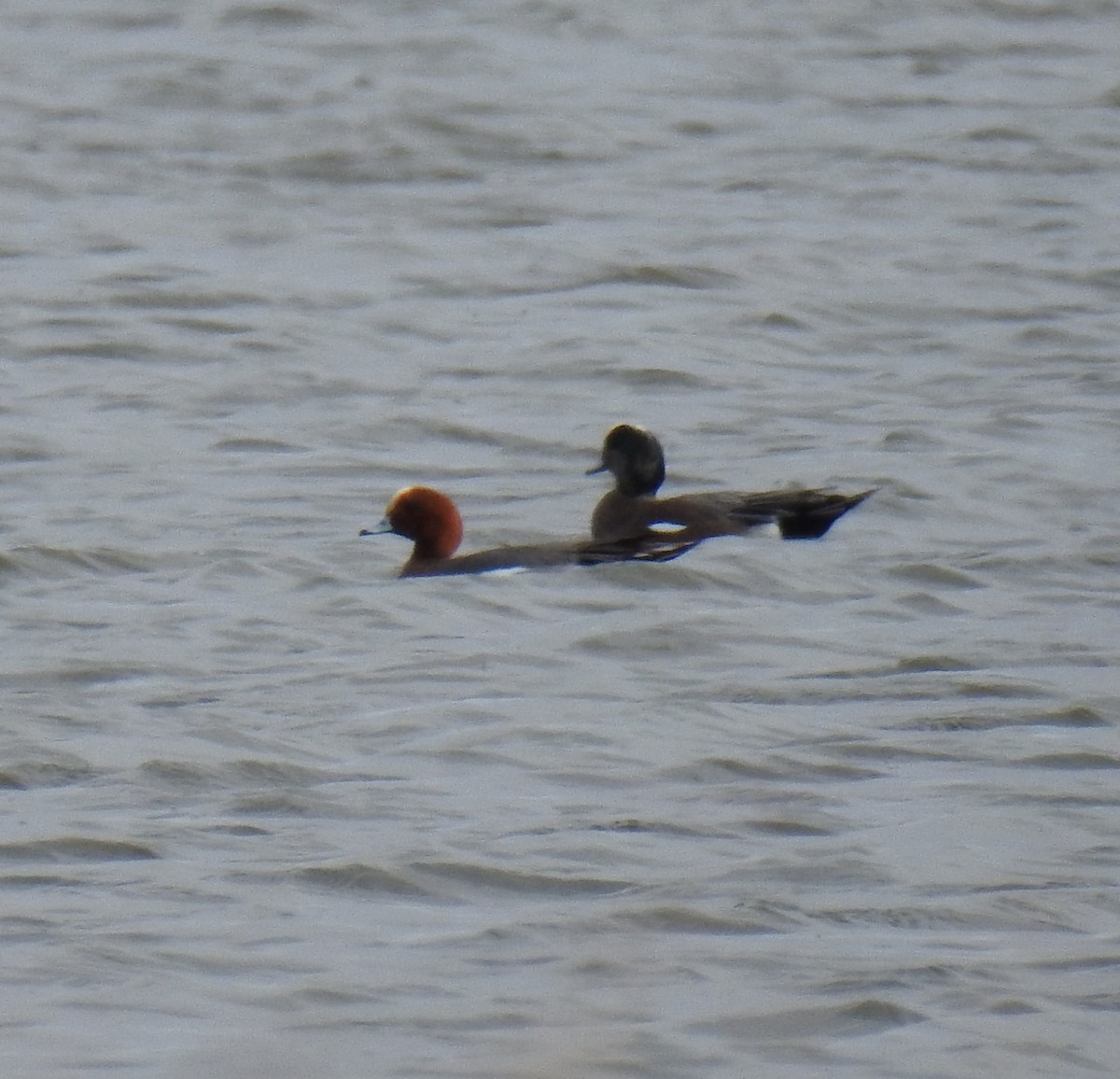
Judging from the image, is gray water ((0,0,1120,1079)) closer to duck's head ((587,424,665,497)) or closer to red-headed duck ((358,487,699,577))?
red-headed duck ((358,487,699,577))

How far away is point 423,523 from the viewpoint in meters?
10.0

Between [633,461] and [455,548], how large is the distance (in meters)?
0.86

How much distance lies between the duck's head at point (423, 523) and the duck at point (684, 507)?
0.58m

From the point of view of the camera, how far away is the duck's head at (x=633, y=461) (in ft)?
34.9

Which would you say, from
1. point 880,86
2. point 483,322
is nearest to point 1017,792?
point 483,322

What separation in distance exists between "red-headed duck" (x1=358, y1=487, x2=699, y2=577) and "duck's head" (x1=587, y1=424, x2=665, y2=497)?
1.43 feet

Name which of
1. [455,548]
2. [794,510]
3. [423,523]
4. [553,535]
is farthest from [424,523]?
[794,510]

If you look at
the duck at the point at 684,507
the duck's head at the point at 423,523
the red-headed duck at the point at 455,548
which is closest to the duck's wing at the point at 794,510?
the duck at the point at 684,507

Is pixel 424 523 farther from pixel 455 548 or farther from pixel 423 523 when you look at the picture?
pixel 455 548

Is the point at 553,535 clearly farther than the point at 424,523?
Yes

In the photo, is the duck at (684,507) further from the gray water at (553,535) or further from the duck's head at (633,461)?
the gray water at (553,535)

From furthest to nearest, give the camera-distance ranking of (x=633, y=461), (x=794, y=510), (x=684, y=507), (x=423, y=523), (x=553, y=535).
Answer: (x=553, y=535)
(x=633, y=461)
(x=684, y=507)
(x=794, y=510)
(x=423, y=523)

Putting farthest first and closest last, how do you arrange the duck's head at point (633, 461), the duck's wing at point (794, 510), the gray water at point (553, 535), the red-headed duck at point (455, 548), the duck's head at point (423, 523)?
the duck's head at point (633, 461) → the duck's wing at point (794, 510) → the duck's head at point (423, 523) → the red-headed duck at point (455, 548) → the gray water at point (553, 535)

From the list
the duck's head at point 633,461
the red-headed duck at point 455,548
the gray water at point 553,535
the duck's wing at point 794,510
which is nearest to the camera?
the gray water at point 553,535
